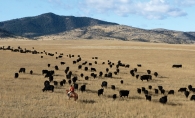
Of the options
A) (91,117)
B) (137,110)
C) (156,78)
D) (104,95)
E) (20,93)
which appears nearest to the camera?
(91,117)

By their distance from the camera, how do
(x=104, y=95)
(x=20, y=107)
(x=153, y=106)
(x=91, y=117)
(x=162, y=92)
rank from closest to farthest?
(x=91, y=117)
(x=20, y=107)
(x=153, y=106)
(x=104, y=95)
(x=162, y=92)

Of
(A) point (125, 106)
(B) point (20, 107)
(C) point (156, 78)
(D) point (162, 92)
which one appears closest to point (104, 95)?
(A) point (125, 106)

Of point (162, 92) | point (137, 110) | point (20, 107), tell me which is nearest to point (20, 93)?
point (20, 107)

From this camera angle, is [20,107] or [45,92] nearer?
[20,107]

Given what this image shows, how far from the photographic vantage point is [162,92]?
2933 centimetres

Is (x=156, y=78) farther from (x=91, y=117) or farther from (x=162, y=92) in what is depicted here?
(x=91, y=117)

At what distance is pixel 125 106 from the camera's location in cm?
2252

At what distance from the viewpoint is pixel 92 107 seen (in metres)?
21.4

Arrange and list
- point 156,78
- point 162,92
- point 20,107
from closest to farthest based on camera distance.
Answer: point 20,107
point 162,92
point 156,78

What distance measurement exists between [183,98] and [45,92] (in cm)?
1345

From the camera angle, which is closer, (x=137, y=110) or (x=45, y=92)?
(x=137, y=110)

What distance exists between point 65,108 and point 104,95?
6875 millimetres

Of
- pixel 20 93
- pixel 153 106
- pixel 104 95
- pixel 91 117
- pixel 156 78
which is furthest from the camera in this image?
pixel 156 78

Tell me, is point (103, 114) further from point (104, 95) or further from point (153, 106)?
point (104, 95)
